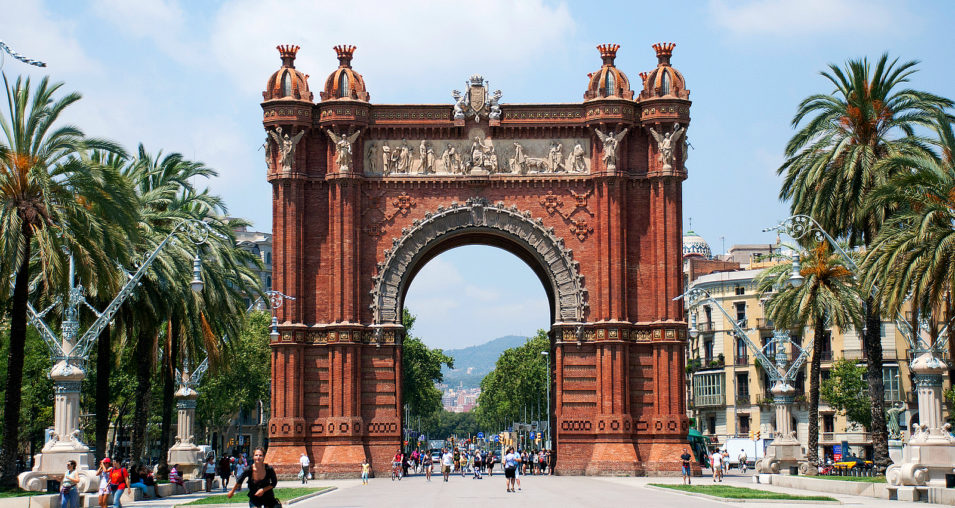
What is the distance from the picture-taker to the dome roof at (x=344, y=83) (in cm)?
5138

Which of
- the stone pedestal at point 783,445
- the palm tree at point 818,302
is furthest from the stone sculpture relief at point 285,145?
the stone pedestal at point 783,445

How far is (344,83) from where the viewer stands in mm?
51469

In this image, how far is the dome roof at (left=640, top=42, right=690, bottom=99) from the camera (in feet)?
168

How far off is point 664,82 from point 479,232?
979 cm

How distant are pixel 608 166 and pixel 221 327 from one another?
1682 centimetres

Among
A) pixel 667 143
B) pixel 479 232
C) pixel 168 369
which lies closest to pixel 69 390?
pixel 168 369

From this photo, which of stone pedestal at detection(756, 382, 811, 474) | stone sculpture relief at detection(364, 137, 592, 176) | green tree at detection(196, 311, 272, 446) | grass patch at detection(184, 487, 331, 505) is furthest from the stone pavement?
green tree at detection(196, 311, 272, 446)

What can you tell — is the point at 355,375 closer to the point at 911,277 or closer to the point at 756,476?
the point at 756,476

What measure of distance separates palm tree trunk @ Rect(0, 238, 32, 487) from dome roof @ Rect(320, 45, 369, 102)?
2014 centimetres

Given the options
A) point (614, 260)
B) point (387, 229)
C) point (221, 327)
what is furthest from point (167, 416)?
point (614, 260)

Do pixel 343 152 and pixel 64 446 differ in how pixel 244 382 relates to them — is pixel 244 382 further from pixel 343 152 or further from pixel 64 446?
pixel 64 446

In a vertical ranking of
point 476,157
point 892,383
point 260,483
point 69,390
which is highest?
point 476,157

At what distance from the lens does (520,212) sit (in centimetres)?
5144

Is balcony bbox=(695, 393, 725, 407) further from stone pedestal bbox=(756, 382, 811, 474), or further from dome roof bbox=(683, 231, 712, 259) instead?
stone pedestal bbox=(756, 382, 811, 474)
